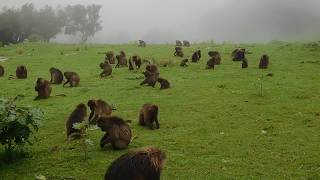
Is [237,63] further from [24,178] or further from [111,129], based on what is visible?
[24,178]

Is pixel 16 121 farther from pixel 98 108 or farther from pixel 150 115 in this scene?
pixel 98 108

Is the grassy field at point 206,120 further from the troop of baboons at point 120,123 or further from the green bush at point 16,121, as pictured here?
the green bush at point 16,121

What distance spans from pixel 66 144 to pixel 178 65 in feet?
61.0

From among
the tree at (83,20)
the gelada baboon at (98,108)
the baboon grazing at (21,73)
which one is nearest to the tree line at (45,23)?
the tree at (83,20)

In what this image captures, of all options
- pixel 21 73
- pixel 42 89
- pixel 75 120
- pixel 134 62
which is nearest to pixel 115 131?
pixel 75 120

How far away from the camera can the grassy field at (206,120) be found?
12797 millimetres

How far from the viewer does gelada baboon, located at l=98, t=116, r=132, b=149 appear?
A: 556 inches

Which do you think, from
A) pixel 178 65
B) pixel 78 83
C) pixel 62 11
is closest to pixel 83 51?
pixel 178 65

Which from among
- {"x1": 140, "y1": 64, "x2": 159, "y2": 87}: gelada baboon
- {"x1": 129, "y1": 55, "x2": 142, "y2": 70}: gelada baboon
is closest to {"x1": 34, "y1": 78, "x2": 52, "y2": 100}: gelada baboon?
{"x1": 140, "y1": 64, "x2": 159, "y2": 87}: gelada baboon

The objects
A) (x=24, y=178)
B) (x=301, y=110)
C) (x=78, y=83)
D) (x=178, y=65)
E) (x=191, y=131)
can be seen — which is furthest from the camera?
(x=178, y=65)

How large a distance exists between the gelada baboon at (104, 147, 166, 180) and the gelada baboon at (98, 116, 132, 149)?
3.90 meters

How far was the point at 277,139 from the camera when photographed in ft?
50.0

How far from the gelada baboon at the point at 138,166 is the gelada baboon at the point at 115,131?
12.8 feet

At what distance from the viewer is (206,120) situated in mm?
17891
